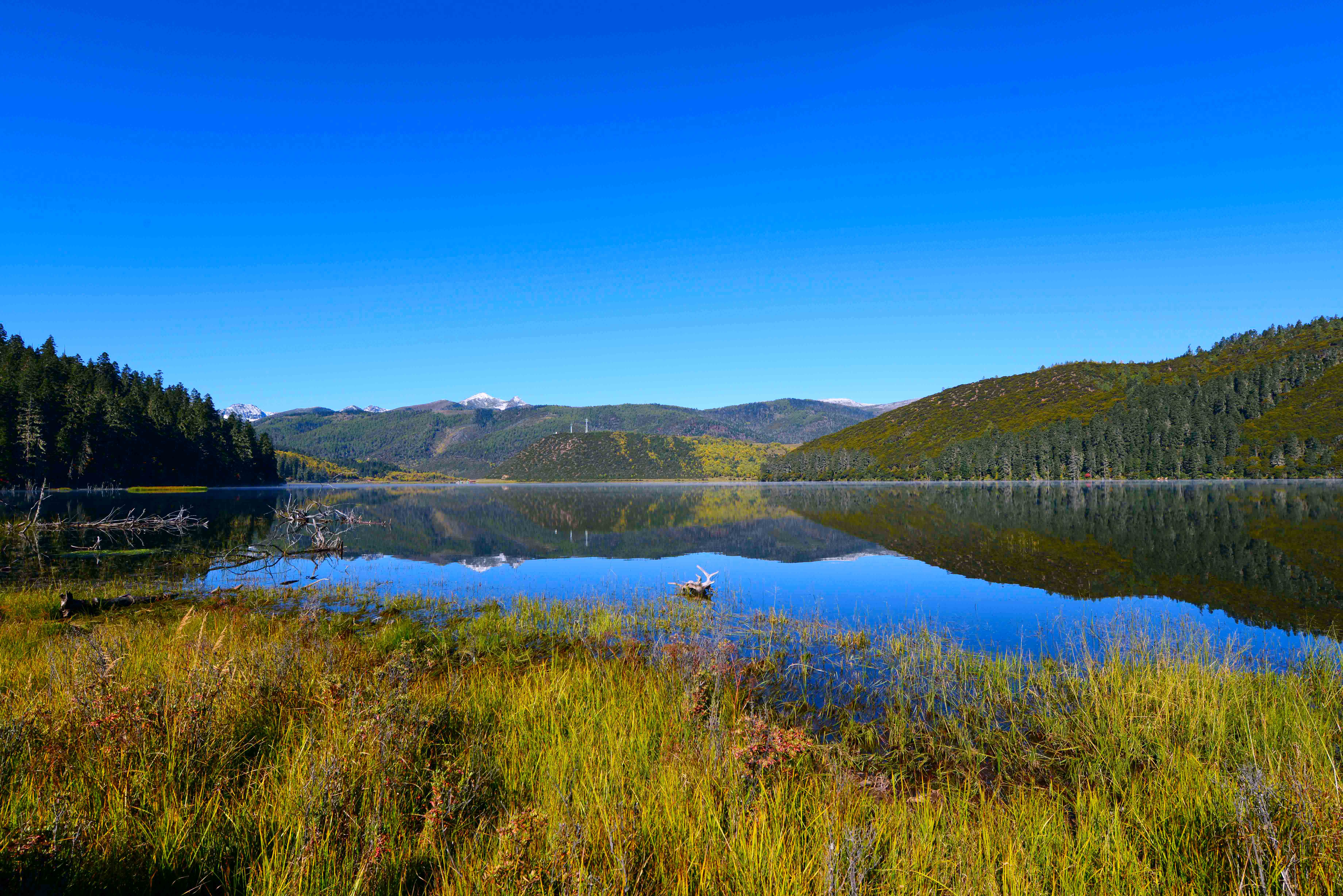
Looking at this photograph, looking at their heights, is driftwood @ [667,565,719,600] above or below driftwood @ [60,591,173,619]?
below

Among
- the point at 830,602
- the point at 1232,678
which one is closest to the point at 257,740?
the point at 1232,678

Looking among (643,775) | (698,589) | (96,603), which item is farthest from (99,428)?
(643,775)

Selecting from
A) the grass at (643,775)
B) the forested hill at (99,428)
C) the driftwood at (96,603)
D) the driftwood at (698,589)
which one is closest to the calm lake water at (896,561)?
the driftwood at (698,589)

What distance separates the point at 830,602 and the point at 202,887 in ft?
60.9

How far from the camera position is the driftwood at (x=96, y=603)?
48.4 feet

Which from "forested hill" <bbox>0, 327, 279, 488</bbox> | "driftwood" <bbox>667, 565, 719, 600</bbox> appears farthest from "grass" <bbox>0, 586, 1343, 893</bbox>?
"forested hill" <bbox>0, 327, 279, 488</bbox>

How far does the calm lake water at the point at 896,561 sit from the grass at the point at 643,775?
6411mm

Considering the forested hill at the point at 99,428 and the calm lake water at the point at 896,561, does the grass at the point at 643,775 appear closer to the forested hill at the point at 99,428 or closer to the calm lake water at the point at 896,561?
the calm lake water at the point at 896,561

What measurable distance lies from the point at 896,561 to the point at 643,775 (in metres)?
26.4

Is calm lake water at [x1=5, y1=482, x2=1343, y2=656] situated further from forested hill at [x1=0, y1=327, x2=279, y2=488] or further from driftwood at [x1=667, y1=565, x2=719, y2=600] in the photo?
forested hill at [x1=0, y1=327, x2=279, y2=488]

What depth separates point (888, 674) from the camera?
12141 millimetres

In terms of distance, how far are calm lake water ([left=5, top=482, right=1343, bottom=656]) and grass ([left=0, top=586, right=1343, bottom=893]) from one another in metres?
6.41

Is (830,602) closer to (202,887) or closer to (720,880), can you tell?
(720,880)

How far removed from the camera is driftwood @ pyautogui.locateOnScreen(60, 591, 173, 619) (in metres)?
14.8
